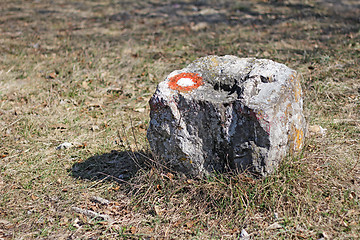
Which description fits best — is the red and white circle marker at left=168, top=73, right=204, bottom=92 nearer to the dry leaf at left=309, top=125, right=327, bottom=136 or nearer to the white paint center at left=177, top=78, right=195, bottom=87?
the white paint center at left=177, top=78, right=195, bottom=87

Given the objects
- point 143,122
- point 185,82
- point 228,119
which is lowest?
point 143,122

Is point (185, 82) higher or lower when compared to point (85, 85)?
higher

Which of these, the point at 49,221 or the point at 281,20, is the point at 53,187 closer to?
the point at 49,221

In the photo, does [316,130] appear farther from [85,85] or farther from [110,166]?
Answer: [85,85]

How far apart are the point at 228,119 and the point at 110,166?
5.59 ft

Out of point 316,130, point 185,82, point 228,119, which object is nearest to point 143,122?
point 185,82

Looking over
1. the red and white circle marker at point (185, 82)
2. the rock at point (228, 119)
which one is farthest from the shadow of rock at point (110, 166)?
the red and white circle marker at point (185, 82)

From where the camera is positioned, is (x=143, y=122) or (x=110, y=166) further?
(x=143, y=122)

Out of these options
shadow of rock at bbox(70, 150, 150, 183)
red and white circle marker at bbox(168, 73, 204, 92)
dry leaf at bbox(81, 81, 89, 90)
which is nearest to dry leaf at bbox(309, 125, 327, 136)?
red and white circle marker at bbox(168, 73, 204, 92)

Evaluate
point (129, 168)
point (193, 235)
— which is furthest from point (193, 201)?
point (129, 168)

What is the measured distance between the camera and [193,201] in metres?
3.19

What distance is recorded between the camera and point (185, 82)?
3307 mm

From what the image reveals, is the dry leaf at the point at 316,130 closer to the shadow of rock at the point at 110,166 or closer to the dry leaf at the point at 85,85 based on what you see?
the shadow of rock at the point at 110,166

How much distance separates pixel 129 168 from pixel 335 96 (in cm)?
326
